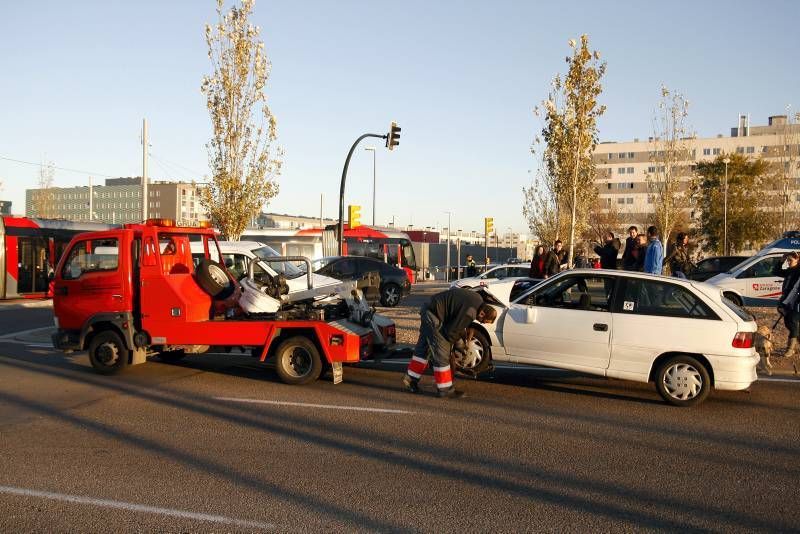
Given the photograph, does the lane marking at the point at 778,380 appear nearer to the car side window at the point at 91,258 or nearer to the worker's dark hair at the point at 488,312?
the worker's dark hair at the point at 488,312

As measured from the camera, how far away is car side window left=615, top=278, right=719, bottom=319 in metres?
8.98

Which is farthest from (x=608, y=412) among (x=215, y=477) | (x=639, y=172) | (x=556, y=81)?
(x=639, y=172)

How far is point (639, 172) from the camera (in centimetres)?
9200

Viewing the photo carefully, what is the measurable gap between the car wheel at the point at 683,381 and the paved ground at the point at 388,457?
150 millimetres

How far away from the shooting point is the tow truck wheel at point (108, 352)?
10703 mm

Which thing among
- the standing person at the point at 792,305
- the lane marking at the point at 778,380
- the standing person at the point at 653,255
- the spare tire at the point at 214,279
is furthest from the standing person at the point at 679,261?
the spare tire at the point at 214,279

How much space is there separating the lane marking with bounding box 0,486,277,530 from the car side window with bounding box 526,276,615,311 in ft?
18.3

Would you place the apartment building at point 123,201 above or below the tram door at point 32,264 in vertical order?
above

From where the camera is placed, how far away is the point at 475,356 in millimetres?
9922

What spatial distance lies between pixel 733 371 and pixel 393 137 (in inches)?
737

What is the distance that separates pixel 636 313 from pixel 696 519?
165 inches

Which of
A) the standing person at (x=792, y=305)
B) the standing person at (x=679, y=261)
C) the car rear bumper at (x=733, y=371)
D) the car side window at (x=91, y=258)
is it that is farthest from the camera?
the standing person at (x=679, y=261)

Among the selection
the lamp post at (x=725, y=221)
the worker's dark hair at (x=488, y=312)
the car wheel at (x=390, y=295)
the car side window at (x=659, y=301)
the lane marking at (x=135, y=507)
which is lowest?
the lane marking at (x=135, y=507)

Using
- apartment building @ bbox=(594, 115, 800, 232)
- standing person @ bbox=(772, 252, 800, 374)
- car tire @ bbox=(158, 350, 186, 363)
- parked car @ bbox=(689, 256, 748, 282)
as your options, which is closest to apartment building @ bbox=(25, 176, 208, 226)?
apartment building @ bbox=(594, 115, 800, 232)
